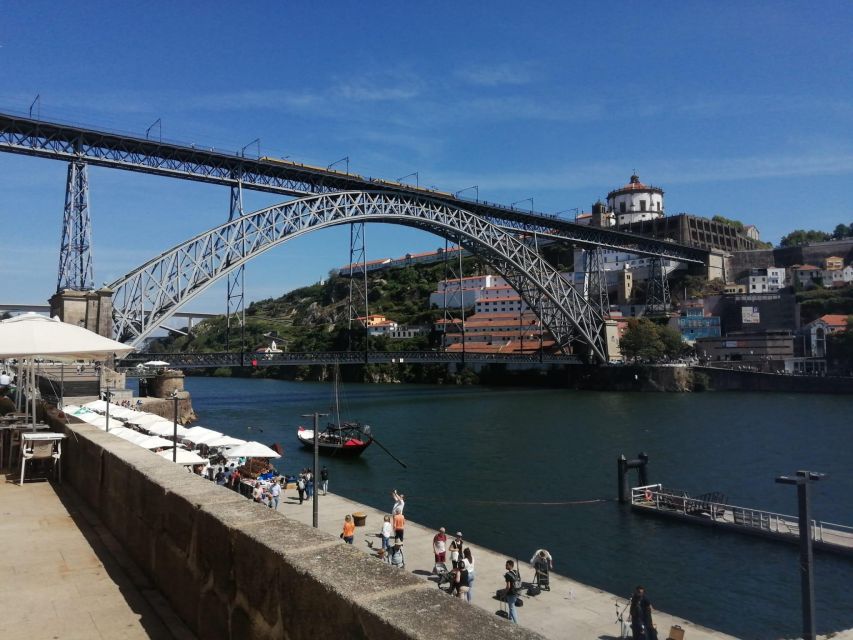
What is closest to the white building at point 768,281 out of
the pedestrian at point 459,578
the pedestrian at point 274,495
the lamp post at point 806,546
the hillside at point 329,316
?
the hillside at point 329,316

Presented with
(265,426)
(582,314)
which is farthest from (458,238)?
(265,426)

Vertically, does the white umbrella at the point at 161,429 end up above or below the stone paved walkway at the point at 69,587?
below

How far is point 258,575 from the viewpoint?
8.95ft

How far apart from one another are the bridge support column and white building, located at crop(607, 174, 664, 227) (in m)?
87.5

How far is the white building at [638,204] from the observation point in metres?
107

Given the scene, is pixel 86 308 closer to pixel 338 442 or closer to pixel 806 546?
pixel 338 442

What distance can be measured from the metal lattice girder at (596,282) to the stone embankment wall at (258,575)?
216 feet

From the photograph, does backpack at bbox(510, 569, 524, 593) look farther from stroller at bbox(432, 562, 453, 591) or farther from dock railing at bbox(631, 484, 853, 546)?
dock railing at bbox(631, 484, 853, 546)

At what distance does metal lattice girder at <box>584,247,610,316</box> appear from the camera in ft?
229

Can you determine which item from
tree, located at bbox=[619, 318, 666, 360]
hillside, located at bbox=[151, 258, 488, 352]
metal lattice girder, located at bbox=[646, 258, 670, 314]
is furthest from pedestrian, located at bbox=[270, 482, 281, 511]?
metal lattice girder, located at bbox=[646, 258, 670, 314]

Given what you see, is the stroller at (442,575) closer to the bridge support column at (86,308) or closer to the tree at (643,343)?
the bridge support column at (86,308)

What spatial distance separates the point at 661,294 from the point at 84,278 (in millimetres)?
70767

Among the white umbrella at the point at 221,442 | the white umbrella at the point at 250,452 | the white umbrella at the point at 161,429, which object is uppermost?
the white umbrella at the point at 161,429

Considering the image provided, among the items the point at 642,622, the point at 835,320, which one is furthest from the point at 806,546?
the point at 835,320
